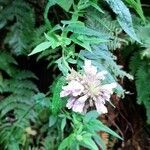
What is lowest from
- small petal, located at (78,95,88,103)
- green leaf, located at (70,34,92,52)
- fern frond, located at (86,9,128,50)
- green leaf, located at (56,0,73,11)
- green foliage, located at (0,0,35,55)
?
fern frond, located at (86,9,128,50)

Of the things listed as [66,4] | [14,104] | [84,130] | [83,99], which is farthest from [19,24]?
[83,99]

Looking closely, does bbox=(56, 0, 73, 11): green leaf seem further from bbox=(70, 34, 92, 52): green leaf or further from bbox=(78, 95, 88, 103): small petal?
bbox=(78, 95, 88, 103): small petal

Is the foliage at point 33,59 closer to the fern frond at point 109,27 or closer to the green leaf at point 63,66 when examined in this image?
the fern frond at point 109,27

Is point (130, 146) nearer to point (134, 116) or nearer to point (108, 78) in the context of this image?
point (134, 116)

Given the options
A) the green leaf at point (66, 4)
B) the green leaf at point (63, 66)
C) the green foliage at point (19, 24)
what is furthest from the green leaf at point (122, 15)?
the green foliage at point (19, 24)

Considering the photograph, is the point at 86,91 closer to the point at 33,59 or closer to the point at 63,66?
the point at 63,66

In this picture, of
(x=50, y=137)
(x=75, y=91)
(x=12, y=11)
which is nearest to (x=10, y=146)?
(x=50, y=137)

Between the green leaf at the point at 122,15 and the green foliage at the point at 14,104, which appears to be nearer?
the green leaf at the point at 122,15

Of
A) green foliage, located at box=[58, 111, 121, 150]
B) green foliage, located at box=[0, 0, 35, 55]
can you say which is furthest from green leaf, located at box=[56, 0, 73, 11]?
green foliage, located at box=[0, 0, 35, 55]
